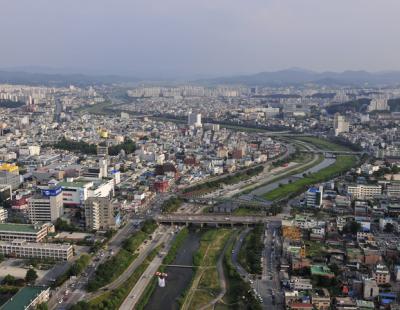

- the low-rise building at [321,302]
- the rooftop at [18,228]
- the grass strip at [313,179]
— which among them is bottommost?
the grass strip at [313,179]

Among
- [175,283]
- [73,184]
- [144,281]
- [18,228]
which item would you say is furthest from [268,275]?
[73,184]

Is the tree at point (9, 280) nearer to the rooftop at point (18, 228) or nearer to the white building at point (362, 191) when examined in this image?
A: the rooftop at point (18, 228)

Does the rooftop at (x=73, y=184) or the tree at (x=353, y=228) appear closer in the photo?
the tree at (x=353, y=228)

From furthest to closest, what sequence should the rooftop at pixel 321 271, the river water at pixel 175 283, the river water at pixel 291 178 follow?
the river water at pixel 291 178 < the rooftop at pixel 321 271 < the river water at pixel 175 283

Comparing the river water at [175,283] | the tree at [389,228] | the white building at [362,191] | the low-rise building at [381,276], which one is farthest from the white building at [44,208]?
the white building at [362,191]

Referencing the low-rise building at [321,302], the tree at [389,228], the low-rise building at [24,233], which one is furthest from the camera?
the tree at [389,228]

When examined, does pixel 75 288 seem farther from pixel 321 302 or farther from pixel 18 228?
pixel 321 302
